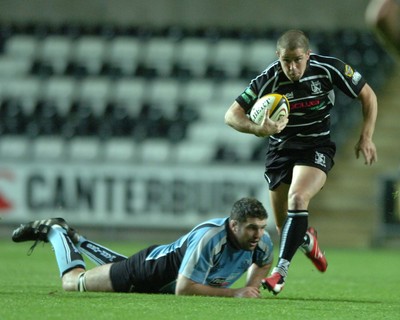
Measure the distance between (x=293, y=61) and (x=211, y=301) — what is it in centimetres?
155

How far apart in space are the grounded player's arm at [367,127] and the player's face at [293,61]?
586mm

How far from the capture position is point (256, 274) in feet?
20.8

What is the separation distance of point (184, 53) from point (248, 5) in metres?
1.60

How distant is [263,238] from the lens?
20.6 ft

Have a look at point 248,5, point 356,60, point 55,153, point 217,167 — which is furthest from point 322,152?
point 248,5

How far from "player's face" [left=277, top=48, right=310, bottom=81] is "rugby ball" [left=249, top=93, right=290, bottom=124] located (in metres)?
0.17

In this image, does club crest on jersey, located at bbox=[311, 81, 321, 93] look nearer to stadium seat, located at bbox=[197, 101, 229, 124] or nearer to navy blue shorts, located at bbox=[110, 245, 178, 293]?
navy blue shorts, located at bbox=[110, 245, 178, 293]

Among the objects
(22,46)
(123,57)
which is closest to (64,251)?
(123,57)

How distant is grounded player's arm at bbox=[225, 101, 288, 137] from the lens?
582cm

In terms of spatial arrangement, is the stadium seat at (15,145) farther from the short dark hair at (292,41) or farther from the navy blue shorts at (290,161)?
the short dark hair at (292,41)

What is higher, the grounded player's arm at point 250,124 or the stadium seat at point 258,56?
the stadium seat at point 258,56

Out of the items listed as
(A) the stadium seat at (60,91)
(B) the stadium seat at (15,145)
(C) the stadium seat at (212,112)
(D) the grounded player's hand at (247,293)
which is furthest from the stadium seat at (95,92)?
(D) the grounded player's hand at (247,293)

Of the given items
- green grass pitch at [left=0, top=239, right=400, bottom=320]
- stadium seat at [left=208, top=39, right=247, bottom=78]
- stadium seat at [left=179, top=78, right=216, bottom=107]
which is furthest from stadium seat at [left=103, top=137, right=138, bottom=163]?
green grass pitch at [left=0, top=239, right=400, bottom=320]

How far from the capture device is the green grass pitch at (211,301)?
5.04 metres
